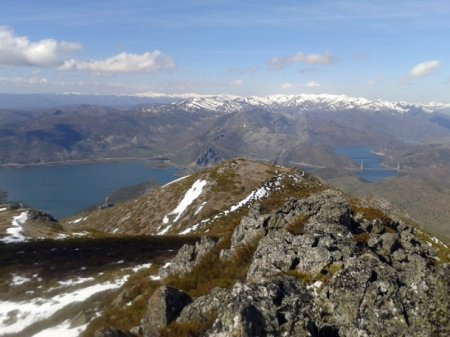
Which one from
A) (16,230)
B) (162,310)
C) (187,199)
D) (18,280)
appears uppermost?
(162,310)

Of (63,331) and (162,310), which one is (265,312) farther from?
(63,331)

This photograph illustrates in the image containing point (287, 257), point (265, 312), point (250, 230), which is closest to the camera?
point (265, 312)

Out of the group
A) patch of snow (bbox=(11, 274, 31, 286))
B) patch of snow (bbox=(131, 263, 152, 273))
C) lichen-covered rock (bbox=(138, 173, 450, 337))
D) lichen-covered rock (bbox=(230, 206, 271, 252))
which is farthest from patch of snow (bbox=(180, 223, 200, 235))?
lichen-covered rock (bbox=(138, 173, 450, 337))

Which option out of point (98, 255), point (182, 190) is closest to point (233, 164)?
point (182, 190)

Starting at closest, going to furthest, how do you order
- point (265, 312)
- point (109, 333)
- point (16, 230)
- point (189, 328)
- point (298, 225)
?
point (109, 333) → point (265, 312) → point (189, 328) → point (298, 225) → point (16, 230)

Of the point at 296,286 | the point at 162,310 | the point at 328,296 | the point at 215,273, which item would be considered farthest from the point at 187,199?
the point at 328,296

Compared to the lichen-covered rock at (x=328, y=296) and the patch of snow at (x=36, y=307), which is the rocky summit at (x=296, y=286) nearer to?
the lichen-covered rock at (x=328, y=296)

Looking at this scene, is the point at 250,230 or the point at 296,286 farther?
the point at 250,230

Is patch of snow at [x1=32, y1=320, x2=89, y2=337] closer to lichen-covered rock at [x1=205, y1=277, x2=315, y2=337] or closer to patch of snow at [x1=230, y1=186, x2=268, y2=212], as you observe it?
lichen-covered rock at [x1=205, y1=277, x2=315, y2=337]
